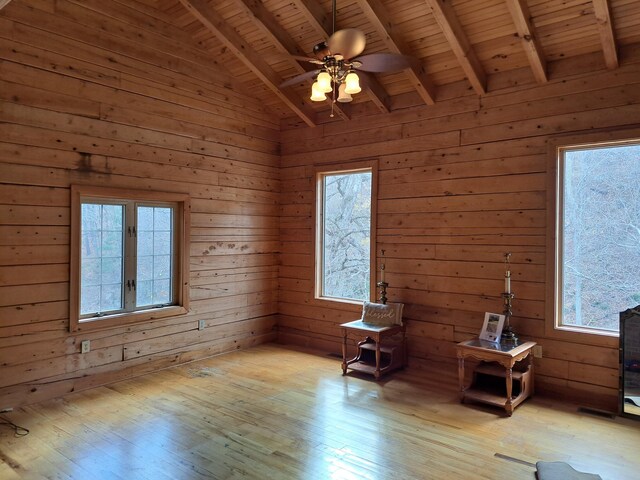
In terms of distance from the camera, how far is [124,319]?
452 centimetres

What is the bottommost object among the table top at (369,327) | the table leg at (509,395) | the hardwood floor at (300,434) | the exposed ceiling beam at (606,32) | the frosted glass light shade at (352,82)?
the hardwood floor at (300,434)

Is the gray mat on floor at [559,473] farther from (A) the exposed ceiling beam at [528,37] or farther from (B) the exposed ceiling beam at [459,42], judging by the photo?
(B) the exposed ceiling beam at [459,42]

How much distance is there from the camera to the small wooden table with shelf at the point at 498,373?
376 cm

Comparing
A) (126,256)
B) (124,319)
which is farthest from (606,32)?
(124,319)

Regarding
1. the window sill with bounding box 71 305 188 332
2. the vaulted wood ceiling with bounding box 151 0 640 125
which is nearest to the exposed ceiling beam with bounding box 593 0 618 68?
the vaulted wood ceiling with bounding box 151 0 640 125

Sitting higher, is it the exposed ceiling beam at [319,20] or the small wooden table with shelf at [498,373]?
the exposed ceiling beam at [319,20]

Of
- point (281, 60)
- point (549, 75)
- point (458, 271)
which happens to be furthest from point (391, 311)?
point (281, 60)

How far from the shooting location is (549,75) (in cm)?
420

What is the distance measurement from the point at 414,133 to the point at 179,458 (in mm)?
3884

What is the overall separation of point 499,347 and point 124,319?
3.55 metres

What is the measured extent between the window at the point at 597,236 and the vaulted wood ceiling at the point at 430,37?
2.70 feet

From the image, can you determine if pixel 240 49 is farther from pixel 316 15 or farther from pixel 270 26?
pixel 316 15

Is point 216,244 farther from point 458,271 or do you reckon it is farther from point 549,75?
point 549,75

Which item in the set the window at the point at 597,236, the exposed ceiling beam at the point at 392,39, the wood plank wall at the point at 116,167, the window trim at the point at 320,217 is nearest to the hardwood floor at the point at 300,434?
the wood plank wall at the point at 116,167
